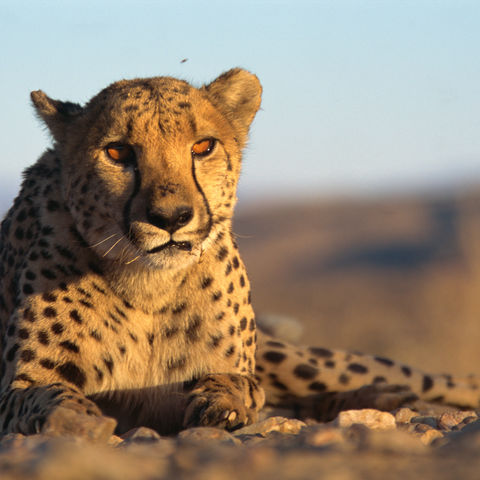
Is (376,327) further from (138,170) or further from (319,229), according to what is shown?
(319,229)

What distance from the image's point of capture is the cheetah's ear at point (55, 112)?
313 centimetres

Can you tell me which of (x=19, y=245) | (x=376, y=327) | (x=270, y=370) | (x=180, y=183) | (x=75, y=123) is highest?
(x=75, y=123)

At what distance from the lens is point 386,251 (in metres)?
20.6

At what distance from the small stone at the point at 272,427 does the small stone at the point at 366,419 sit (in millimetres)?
136

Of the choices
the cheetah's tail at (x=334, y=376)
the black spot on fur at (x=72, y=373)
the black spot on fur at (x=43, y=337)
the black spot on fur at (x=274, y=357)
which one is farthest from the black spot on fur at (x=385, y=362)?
the black spot on fur at (x=43, y=337)

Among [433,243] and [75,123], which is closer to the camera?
[75,123]

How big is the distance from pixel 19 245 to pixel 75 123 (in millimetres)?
537

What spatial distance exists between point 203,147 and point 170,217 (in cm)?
44

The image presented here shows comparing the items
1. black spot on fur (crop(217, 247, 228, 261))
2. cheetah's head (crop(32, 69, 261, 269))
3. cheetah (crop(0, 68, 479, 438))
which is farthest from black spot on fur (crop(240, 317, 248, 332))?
cheetah's head (crop(32, 69, 261, 269))

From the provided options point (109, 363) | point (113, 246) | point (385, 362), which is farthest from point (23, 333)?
point (385, 362)

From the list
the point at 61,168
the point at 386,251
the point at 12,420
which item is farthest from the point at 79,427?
the point at 386,251

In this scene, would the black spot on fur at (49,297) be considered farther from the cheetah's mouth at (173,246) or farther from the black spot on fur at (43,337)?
the cheetah's mouth at (173,246)

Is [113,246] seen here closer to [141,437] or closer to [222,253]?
[222,253]

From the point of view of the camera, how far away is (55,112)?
10.3 feet
